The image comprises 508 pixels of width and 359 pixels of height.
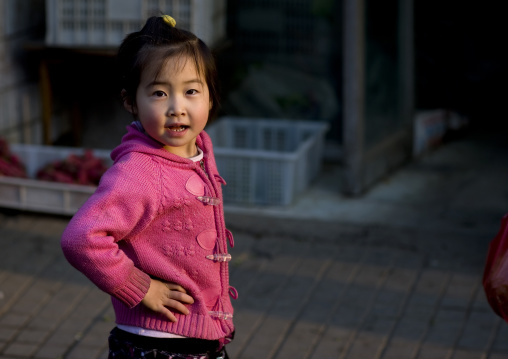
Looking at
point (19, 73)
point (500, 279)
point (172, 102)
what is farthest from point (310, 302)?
point (19, 73)

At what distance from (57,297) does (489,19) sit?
5339 millimetres

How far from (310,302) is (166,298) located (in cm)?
221

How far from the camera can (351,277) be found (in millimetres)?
4766

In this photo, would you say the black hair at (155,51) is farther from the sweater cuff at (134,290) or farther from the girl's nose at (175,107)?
the sweater cuff at (134,290)

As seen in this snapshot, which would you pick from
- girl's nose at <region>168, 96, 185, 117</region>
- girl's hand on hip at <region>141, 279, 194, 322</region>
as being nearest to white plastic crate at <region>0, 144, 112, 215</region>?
girl's hand on hip at <region>141, 279, 194, 322</region>

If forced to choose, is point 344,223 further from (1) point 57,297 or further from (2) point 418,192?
(1) point 57,297

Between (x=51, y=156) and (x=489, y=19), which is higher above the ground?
(x=489, y=19)

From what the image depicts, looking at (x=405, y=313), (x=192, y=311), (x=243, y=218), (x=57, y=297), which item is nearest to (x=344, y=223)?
(x=243, y=218)

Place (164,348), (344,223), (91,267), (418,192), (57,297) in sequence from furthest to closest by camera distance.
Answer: (418,192)
(344,223)
(57,297)
(164,348)
(91,267)

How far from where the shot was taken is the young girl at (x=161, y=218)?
2217 millimetres

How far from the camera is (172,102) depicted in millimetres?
2271

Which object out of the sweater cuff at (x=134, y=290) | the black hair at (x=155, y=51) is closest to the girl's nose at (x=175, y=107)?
the black hair at (x=155, y=51)

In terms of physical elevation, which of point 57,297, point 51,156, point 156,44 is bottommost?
point 57,297

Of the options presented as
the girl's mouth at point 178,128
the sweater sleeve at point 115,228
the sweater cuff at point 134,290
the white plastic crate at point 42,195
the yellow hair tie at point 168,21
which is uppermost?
the yellow hair tie at point 168,21
